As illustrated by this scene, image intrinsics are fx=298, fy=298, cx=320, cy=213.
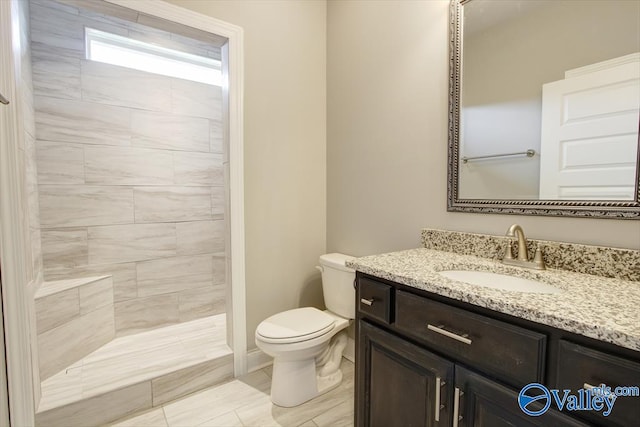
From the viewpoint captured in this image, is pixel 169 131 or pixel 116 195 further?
pixel 169 131

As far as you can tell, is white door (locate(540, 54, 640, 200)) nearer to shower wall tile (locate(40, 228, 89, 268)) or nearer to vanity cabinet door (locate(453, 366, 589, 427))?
vanity cabinet door (locate(453, 366, 589, 427))

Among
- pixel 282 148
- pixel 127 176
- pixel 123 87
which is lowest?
pixel 127 176

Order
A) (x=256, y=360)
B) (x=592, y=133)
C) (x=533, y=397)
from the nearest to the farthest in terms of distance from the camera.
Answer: (x=533, y=397), (x=592, y=133), (x=256, y=360)

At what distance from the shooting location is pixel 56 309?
190cm

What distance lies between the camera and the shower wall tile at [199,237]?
2.63 metres

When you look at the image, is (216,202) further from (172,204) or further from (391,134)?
(391,134)

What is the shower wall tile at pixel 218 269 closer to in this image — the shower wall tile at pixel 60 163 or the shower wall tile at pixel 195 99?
the shower wall tile at pixel 60 163

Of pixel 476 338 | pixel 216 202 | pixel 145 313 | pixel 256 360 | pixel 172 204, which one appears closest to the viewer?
pixel 476 338

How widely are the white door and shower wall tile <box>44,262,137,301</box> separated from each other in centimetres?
277

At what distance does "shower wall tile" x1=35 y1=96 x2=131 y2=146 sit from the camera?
204 centimetres

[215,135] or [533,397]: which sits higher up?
[215,135]

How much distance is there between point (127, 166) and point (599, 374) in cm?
283

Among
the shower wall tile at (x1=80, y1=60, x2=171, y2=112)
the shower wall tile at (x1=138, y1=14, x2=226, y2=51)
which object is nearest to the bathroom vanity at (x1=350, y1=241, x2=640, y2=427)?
the shower wall tile at (x1=138, y1=14, x2=226, y2=51)

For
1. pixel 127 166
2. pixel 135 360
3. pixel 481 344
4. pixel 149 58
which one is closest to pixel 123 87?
pixel 149 58
